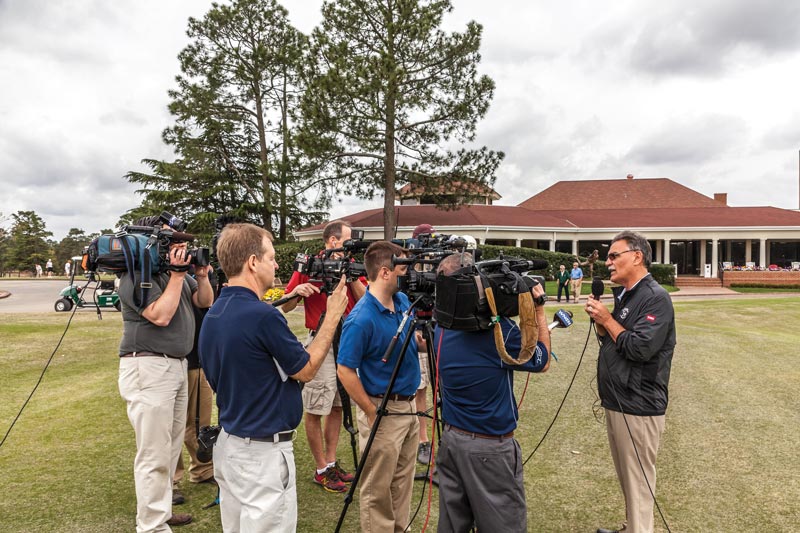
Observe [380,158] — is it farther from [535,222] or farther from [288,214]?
[535,222]

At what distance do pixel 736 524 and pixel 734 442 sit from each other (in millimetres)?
1885

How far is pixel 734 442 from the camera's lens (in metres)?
5.16

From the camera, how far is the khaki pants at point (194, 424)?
4277 mm

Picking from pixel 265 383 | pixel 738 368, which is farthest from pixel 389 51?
pixel 265 383

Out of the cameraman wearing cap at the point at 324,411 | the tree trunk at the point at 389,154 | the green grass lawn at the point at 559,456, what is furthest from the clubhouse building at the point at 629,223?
the cameraman wearing cap at the point at 324,411

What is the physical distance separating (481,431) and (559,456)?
9.00 ft

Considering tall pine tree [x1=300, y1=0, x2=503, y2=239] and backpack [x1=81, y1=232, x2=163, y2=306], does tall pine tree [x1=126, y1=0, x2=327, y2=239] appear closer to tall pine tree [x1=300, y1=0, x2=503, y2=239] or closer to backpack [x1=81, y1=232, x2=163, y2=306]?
tall pine tree [x1=300, y1=0, x2=503, y2=239]

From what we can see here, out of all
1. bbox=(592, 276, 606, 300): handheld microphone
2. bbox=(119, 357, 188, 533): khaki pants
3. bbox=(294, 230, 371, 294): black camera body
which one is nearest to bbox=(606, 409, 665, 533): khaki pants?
bbox=(592, 276, 606, 300): handheld microphone

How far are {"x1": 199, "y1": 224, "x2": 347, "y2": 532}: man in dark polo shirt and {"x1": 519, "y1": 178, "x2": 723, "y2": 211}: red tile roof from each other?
3669cm

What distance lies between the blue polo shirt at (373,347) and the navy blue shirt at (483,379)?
0.61 meters

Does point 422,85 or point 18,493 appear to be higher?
point 422,85

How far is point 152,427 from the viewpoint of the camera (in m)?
3.21

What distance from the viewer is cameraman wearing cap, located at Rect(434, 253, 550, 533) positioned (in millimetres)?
2461

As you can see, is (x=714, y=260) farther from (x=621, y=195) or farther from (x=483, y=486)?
(x=483, y=486)
